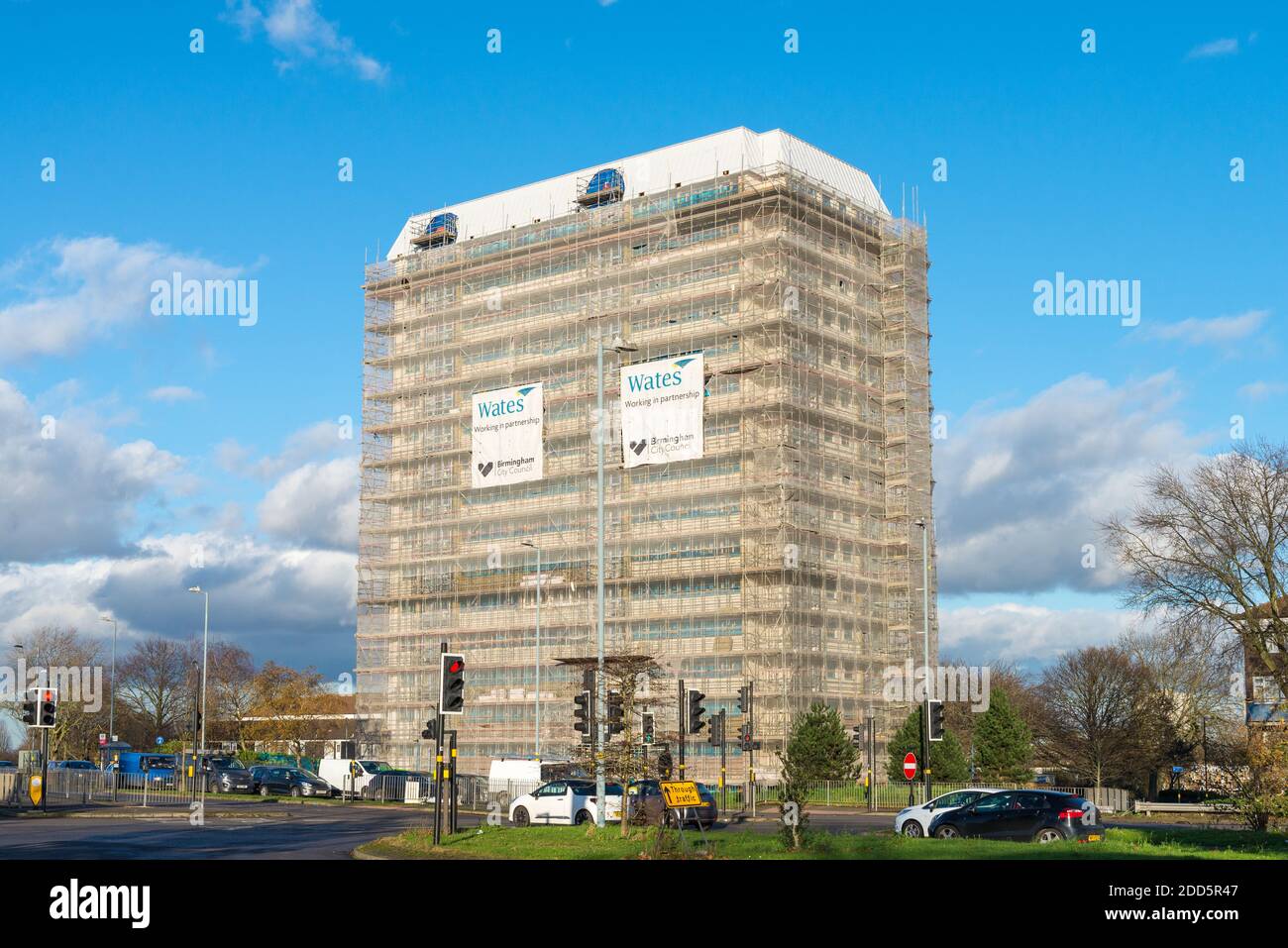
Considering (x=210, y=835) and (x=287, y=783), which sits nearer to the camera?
(x=210, y=835)

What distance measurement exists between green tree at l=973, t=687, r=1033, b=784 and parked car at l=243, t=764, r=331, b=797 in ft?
91.1

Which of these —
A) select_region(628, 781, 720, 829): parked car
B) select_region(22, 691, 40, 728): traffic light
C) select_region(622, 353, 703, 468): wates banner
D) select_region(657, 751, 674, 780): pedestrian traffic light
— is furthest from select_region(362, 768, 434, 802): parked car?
select_region(657, 751, 674, 780): pedestrian traffic light

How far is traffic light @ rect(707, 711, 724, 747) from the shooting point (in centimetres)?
4551

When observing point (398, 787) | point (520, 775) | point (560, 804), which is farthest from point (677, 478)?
point (560, 804)

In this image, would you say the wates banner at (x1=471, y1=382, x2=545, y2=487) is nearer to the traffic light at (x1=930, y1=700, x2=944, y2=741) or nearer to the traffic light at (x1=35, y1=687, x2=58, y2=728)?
the traffic light at (x1=35, y1=687, x2=58, y2=728)

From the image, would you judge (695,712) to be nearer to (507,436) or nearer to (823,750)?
(823,750)

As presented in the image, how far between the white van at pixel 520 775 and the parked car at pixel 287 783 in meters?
10.1

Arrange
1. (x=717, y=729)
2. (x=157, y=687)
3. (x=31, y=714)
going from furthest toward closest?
(x=157, y=687), (x=717, y=729), (x=31, y=714)

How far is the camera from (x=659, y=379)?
230 ft

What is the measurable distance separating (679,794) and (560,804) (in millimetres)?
12236
